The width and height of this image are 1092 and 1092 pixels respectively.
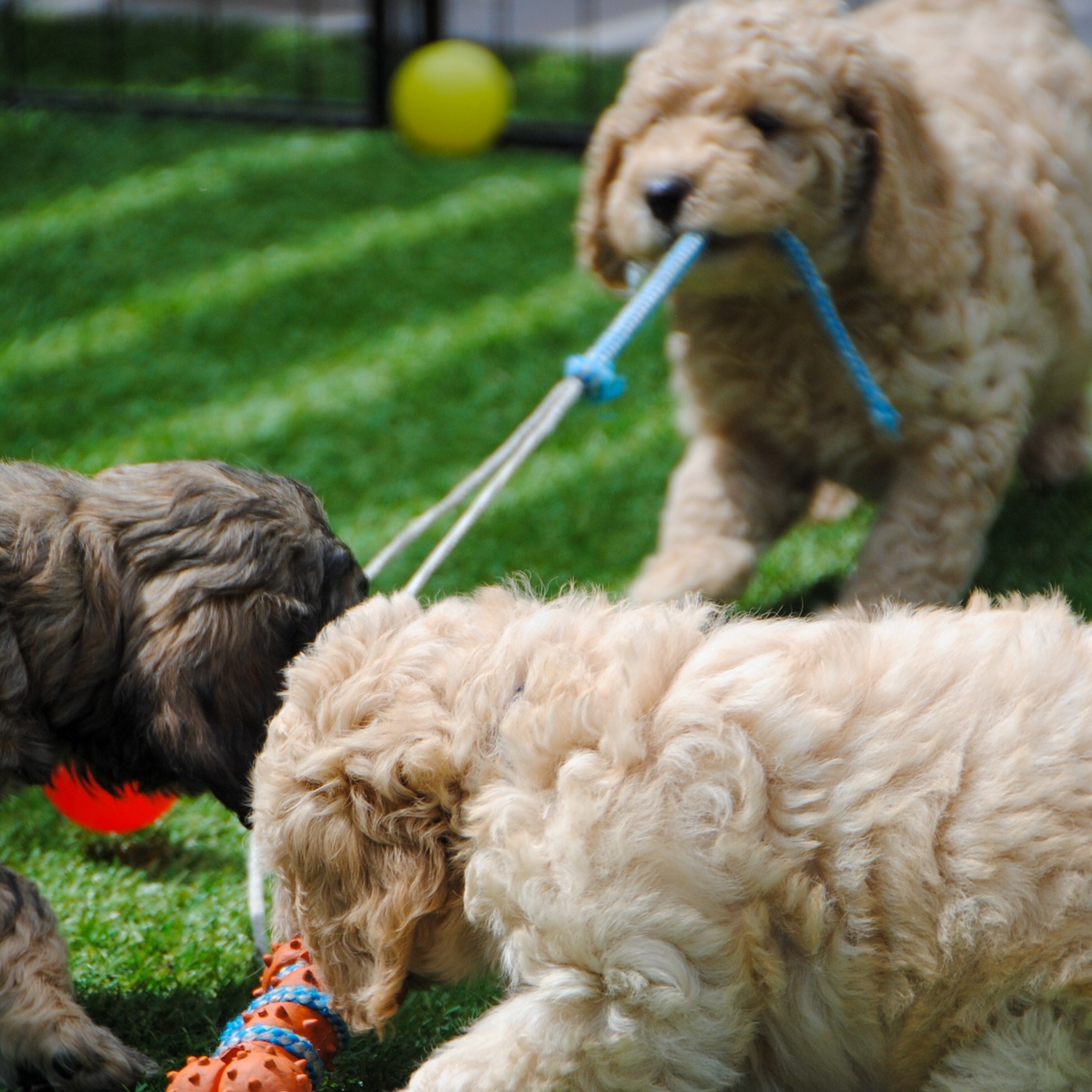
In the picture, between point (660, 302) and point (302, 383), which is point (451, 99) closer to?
point (302, 383)

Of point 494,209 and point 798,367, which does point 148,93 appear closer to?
point 494,209

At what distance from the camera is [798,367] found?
346 centimetres

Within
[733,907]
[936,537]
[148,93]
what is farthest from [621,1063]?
[148,93]

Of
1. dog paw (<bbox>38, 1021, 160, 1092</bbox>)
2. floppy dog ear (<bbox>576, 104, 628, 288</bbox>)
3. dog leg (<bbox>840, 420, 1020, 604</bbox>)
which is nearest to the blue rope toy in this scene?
dog leg (<bbox>840, 420, 1020, 604</bbox>)

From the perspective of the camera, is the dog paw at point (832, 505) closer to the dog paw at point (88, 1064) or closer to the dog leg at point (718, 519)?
the dog leg at point (718, 519)

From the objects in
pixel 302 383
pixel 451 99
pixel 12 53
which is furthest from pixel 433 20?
pixel 302 383

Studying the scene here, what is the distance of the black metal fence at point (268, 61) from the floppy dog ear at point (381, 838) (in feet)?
20.3

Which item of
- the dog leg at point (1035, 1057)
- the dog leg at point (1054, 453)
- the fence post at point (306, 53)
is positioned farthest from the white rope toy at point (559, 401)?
the fence post at point (306, 53)

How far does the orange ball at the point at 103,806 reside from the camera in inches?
107

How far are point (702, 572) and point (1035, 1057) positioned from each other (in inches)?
70.0

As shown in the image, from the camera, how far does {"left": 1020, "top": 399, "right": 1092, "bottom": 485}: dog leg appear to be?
441 cm

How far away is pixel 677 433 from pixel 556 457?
18.3 inches

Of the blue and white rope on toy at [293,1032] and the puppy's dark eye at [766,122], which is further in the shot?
the puppy's dark eye at [766,122]

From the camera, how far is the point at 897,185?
10.6 ft
